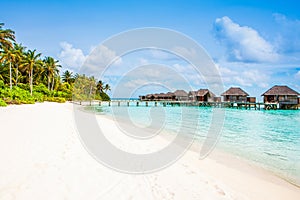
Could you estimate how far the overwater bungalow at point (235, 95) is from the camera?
5197 centimetres

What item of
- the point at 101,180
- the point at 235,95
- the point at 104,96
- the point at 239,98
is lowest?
the point at 101,180

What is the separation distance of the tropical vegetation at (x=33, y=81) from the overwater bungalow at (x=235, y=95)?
35.7m

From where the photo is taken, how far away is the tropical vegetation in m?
29.0

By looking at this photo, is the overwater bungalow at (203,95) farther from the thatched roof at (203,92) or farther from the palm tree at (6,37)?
the palm tree at (6,37)

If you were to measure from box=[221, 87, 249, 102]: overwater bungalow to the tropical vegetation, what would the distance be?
35713 mm

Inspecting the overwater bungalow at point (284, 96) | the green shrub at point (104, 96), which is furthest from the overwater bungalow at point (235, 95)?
the green shrub at point (104, 96)

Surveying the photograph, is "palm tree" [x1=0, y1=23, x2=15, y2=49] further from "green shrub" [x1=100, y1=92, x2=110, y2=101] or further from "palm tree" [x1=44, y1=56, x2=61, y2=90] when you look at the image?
"green shrub" [x1=100, y1=92, x2=110, y2=101]

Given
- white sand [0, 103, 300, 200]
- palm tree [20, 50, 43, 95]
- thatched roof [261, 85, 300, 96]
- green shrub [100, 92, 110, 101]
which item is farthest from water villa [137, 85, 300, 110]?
white sand [0, 103, 300, 200]

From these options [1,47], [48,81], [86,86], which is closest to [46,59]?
[48,81]

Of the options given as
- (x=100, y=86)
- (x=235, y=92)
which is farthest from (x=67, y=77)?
(x=235, y=92)

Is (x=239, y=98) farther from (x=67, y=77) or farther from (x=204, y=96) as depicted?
(x=67, y=77)

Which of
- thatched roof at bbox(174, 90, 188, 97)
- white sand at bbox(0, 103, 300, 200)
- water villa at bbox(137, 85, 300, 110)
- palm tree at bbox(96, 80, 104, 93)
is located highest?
palm tree at bbox(96, 80, 104, 93)

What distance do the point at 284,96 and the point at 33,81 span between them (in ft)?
168

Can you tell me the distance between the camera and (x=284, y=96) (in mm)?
46031
